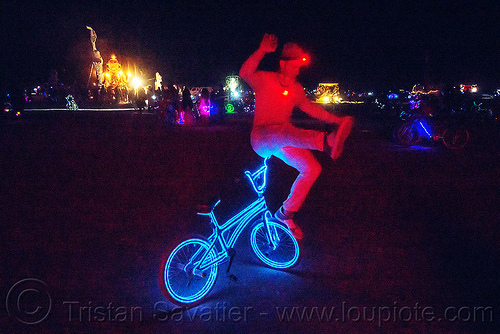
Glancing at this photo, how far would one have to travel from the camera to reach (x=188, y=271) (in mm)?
3771

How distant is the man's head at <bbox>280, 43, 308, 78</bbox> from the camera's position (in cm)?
390

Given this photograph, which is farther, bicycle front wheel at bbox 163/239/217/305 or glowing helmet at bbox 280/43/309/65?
glowing helmet at bbox 280/43/309/65

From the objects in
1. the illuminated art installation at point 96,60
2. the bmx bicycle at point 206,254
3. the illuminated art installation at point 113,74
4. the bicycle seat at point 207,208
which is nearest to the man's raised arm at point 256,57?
the bmx bicycle at point 206,254

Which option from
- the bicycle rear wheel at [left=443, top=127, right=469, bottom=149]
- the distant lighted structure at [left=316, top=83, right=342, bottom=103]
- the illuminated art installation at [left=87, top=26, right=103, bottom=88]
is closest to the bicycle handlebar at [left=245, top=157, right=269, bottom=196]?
the bicycle rear wheel at [left=443, top=127, right=469, bottom=149]

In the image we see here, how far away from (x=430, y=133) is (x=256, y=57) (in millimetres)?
11917

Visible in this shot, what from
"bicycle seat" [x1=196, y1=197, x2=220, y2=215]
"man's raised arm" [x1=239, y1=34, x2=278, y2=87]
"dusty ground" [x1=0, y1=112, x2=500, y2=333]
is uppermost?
"man's raised arm" [x1=239, y1=34, x2=278, y2=87]

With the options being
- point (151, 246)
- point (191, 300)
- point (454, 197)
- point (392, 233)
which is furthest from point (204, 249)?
point (454, 197)

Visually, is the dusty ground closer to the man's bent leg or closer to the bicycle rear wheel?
the man's bent leg

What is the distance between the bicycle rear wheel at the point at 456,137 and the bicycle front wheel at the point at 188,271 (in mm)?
12240

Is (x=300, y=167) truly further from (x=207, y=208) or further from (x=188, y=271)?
(x=188, y=271)

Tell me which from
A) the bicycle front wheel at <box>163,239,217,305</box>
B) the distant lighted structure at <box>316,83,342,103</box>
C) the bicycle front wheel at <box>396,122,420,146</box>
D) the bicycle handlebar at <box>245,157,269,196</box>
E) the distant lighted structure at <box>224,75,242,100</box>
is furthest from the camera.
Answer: the distant lighted structure at <box>316,83,342,103</box>

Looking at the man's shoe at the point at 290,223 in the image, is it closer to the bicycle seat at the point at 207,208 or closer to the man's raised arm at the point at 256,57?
the bicycle seat at the point at 207,208

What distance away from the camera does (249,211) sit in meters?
4.05

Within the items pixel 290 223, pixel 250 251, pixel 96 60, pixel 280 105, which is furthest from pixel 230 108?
pixel 96 60
